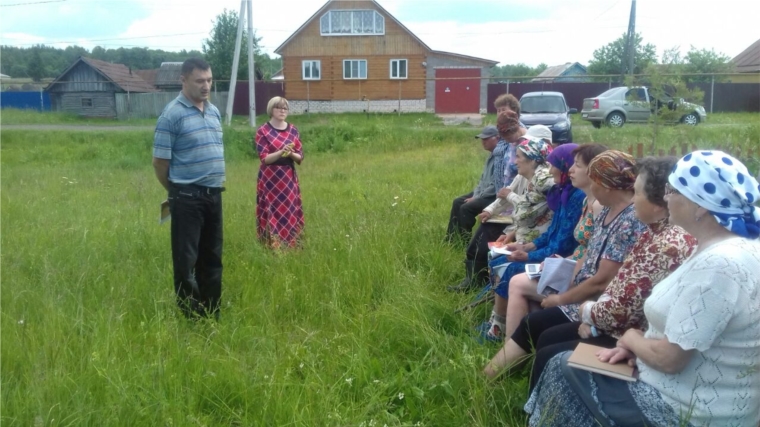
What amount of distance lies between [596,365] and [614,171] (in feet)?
3.93

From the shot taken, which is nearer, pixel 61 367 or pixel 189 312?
pixel 61 367

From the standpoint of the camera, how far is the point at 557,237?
4.63 metres

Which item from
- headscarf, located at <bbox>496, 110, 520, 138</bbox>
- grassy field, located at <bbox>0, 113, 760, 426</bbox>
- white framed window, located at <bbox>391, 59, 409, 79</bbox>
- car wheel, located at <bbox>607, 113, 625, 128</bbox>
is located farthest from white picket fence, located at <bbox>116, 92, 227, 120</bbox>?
headscarf, located at <bbox>496, 110, 520, 138</bbox>

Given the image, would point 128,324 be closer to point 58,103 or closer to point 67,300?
point 67,300

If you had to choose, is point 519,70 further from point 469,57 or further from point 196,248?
point 196,248

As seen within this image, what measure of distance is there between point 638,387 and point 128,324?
133 inches

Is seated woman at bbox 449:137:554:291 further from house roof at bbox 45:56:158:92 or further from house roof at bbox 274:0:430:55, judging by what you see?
house roof at bbox 45:56:158:92

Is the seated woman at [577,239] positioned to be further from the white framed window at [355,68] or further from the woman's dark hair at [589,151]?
the white framed window at [355,68]

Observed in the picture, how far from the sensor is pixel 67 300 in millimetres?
5113

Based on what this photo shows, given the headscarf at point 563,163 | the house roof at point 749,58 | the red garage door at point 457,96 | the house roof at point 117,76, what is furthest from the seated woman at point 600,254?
the house roof at point 749,58

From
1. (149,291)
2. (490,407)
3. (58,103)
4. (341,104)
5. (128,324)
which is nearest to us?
(490,407)

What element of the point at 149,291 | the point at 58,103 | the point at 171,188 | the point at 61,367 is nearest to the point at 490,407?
the point at 61,367

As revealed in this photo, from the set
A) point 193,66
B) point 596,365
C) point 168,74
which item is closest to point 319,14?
point 168,74

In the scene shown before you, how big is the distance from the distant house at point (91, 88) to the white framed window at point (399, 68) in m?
14.9
